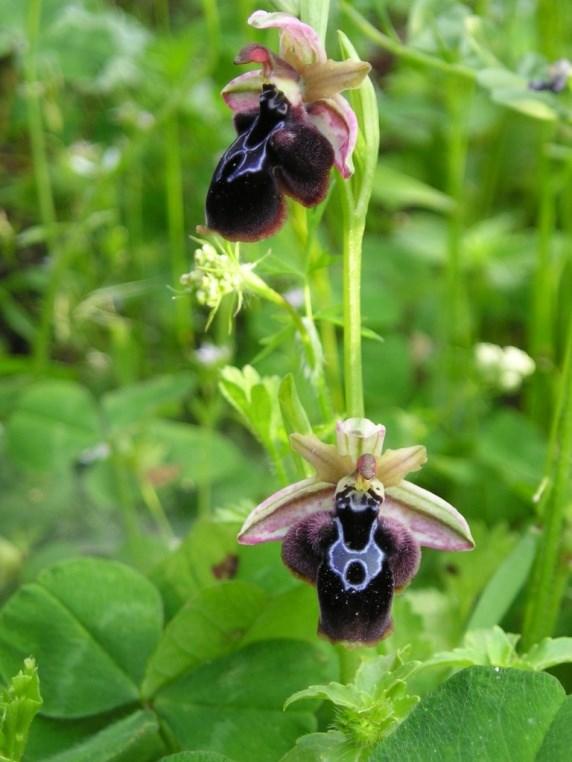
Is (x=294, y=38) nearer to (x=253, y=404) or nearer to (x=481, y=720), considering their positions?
(x=253, y=404)

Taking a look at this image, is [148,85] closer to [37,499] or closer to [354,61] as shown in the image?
[37,499]

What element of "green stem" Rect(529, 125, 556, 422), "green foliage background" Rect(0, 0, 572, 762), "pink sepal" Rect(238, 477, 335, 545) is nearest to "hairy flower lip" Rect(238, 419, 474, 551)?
"pink sepal" Rect(238, 477, 335, 545)

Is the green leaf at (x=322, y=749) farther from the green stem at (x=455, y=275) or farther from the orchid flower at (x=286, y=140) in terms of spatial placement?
the green stem at (x=455, y=275)

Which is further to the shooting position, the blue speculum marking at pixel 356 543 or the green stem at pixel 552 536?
the green stem at pixel 552 536

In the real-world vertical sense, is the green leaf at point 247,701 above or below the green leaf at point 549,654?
below

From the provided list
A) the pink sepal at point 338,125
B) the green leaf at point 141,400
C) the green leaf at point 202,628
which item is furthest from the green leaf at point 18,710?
the green leaf at point 141,400

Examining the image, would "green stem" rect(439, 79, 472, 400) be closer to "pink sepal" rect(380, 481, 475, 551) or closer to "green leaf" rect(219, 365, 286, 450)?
"green leaf" rect(219, 365, 286, 450)
